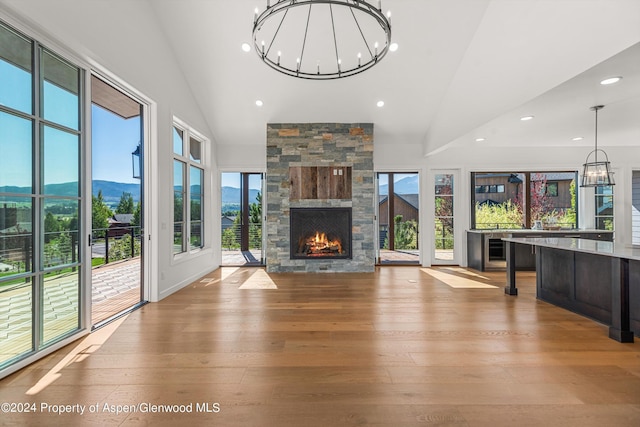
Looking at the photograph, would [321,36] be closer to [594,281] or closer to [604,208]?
[594,281]

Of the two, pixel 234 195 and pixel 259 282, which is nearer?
pixel 259 282

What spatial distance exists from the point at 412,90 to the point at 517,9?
2.06m

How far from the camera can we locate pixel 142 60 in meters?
3.86

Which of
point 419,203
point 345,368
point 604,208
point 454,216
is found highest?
point 419,203

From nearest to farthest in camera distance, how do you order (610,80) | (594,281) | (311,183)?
(610,80) < (594,281) < (311,183)

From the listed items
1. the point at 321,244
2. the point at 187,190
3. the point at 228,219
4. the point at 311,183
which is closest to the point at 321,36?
the point at 311,183

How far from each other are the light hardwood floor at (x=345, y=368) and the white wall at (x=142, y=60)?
1.02m

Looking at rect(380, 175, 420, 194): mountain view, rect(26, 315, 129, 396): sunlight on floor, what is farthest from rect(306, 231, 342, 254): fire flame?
rect(26, 315, 129, 396): sunlight on floor

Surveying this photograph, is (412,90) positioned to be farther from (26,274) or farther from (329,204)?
(26,274)

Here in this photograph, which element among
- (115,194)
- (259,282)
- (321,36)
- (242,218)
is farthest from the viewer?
(242,218)

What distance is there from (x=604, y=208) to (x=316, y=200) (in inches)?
246

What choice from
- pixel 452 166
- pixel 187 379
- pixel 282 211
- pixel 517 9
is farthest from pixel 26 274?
pixel 452 166

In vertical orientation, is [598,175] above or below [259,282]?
above

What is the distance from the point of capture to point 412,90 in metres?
5.38
